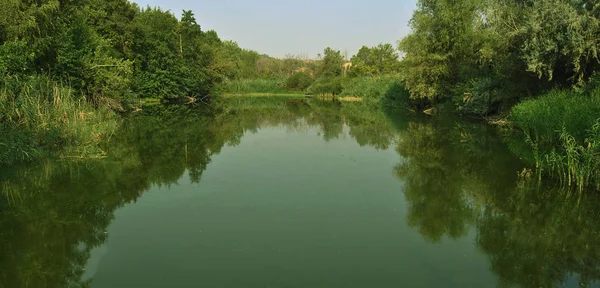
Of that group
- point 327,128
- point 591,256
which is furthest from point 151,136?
point 591,256

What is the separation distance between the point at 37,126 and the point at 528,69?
54.7ft

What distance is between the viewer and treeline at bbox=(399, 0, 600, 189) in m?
9.80

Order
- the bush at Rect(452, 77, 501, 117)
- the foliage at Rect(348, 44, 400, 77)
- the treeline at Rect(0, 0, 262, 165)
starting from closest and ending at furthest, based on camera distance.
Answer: the treeline at Rect(0, 0, 262, 165) < the bush at Rect(452, 77, 501, 117) < the foliage at Rect(348, 44, 400, 77)

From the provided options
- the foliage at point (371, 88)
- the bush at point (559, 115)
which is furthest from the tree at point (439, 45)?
the bush at point (559, 115)

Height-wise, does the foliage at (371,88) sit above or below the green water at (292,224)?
above

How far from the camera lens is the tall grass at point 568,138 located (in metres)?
8.62

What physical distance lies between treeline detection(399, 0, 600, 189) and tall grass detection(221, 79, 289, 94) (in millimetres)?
35297

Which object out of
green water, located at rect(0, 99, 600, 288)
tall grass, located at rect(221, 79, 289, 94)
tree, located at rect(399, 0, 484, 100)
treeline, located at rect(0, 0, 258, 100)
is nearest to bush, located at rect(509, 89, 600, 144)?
green water, located at rect(0, 99, 600, 288)

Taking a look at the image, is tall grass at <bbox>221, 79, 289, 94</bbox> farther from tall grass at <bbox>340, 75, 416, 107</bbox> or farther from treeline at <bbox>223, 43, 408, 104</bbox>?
tall grass at <bbox>340, 75, 416, 107</bbox>

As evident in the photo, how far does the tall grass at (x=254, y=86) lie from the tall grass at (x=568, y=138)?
171ft

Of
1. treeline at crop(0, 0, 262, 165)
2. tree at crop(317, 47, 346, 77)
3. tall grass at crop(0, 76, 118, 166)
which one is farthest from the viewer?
tree at crop(317, 47, 346, 77)

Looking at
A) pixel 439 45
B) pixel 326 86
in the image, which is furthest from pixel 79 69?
pixel 326 86

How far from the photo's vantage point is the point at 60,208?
7.63m

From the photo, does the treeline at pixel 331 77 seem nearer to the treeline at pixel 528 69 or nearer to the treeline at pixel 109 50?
the treeline at pixel 109 50
